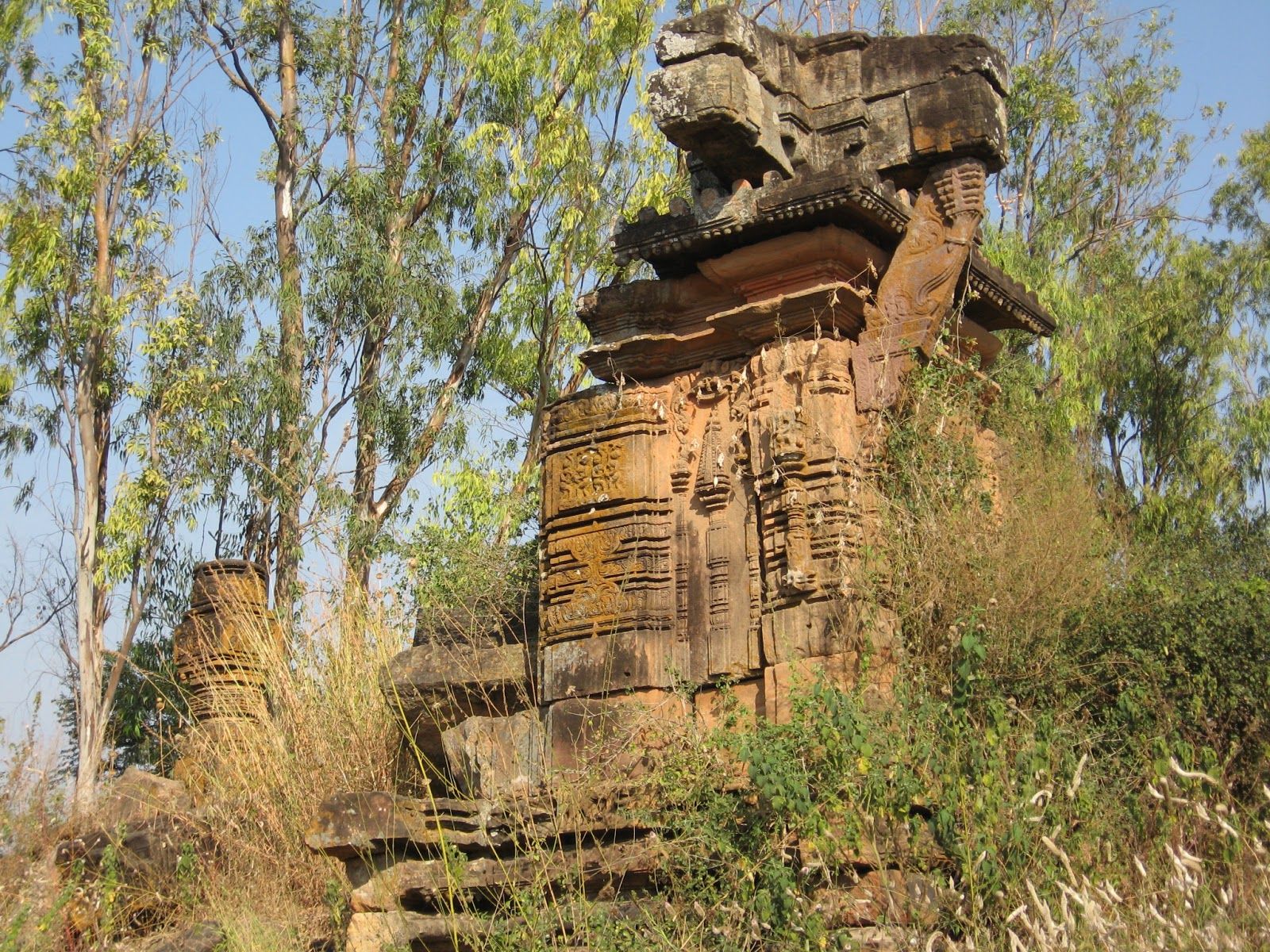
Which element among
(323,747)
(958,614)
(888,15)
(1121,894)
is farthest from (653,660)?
(888,15)

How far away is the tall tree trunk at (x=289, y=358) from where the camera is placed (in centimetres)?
1468

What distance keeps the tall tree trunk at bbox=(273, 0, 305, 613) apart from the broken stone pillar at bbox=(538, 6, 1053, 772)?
24.4 feet

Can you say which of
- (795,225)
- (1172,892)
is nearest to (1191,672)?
(1172,892)

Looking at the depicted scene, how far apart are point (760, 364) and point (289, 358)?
9612 mm

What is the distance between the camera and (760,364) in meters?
6.77

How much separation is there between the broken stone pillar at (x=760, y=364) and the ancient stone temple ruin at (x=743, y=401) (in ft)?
0.04

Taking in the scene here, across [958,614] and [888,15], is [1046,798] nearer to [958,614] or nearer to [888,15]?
[958,614]

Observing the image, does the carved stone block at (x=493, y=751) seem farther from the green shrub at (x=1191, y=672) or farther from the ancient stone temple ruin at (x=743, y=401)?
the green shrub at (x=1191, y=672)

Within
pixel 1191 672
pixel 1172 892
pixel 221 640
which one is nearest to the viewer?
pixel 1172 892

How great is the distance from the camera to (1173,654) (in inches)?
221

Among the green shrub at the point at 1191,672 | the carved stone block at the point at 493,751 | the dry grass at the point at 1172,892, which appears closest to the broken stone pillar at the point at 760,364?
the carved stone block at the point at 493,751

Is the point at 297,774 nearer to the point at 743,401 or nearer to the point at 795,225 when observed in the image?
the point at 743,401

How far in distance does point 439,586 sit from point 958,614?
11.7 ft

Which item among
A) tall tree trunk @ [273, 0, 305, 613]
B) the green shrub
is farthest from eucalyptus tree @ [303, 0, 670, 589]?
the green shrub
